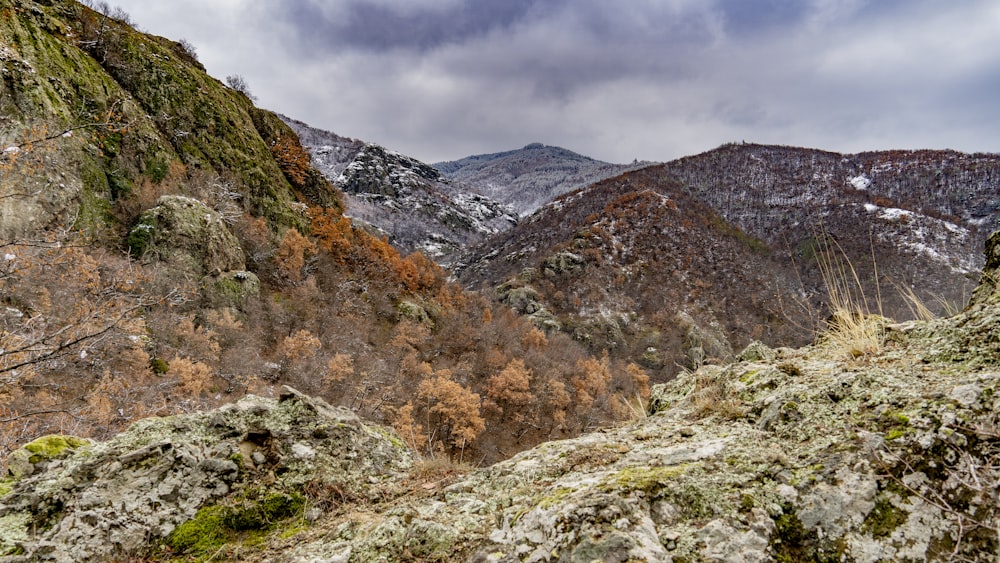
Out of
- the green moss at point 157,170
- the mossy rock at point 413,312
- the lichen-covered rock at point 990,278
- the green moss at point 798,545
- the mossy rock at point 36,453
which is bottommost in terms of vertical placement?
the green moss at point 798,545

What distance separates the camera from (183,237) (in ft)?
59.1

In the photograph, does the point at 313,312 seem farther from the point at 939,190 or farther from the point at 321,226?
the point at 939,190

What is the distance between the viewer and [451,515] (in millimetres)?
2074

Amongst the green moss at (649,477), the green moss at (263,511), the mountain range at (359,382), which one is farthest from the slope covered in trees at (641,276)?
the green moss at (263,511)

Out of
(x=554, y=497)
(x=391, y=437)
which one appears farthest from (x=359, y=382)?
(x=554, y=497)

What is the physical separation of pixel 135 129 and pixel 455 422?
2039 centimetres

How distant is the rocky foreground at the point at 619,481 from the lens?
147 cm

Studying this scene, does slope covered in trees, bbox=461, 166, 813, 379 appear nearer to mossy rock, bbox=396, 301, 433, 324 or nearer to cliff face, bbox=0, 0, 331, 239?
mossy rock, bbox=396, 301, 433, 324

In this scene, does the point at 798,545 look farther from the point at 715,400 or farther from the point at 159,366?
the point at 159,366

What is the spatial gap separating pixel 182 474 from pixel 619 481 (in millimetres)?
2624

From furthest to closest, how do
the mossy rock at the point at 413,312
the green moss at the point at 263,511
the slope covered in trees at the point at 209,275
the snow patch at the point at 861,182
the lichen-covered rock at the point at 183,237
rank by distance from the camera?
the snow patch at the point at 861,182 → the mossy rock at the point at 413,312 → the lichen-covered rock at the point at 183,237 → the slope covered in trees at the point at 209,275 → the green moss at the point at 263,511

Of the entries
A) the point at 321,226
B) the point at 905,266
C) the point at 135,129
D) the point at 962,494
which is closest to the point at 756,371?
the point at 962,494

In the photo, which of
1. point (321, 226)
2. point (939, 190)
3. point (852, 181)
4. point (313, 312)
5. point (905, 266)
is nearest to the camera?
point (313, 312)

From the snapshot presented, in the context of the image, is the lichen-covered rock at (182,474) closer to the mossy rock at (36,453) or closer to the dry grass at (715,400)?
the mossy rock at (36,453)
